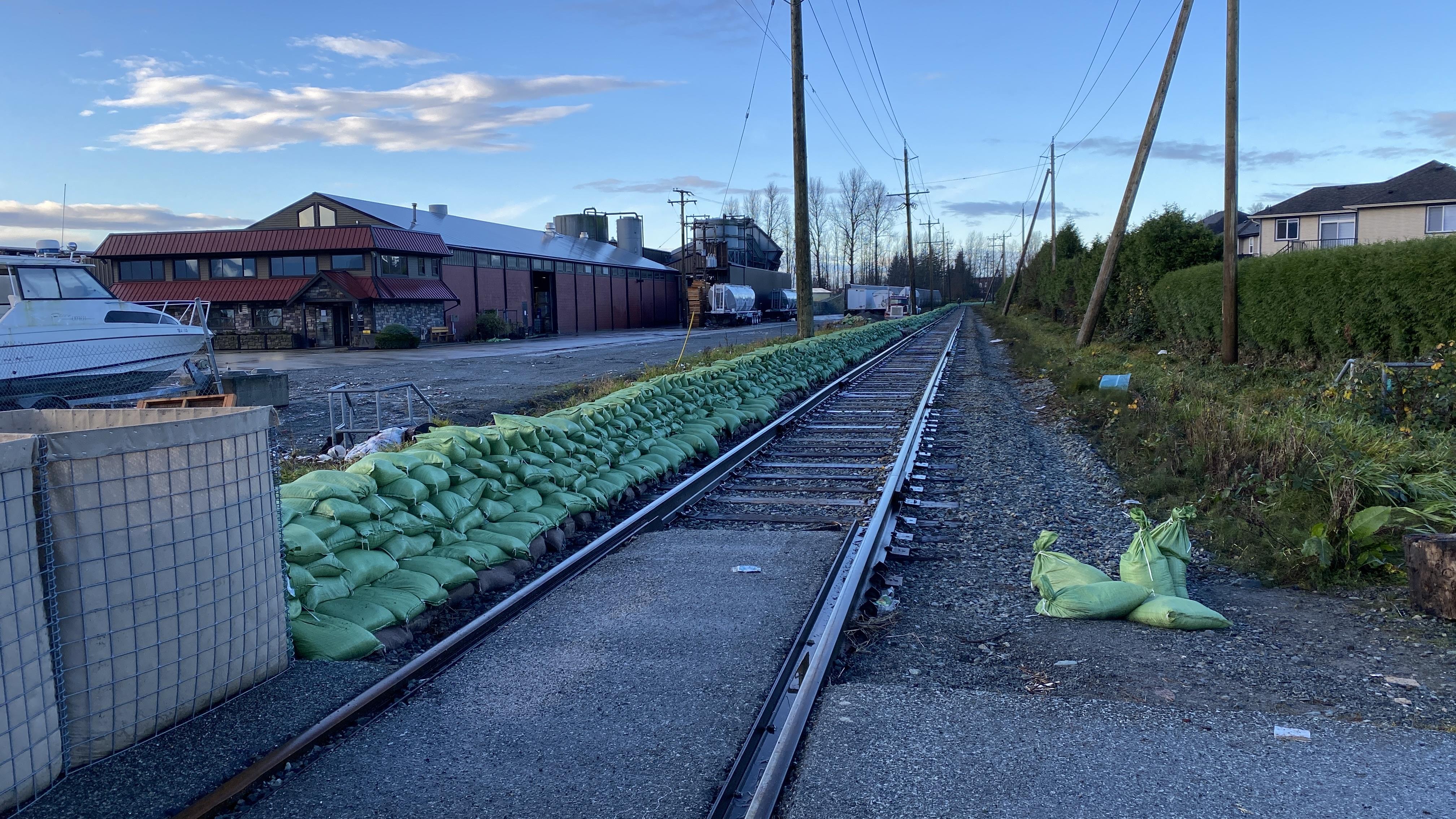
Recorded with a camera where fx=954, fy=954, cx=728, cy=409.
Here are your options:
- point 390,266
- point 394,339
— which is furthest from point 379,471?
point 390,266

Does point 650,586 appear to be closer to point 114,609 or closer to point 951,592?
point 951,592

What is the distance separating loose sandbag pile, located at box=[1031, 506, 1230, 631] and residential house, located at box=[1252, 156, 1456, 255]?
40066mm

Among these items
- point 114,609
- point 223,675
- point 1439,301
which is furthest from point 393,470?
point 1439,301

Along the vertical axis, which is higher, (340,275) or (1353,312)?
(340,275)

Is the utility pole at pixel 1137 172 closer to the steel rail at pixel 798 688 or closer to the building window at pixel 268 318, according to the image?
the steel rail at pixel 798 688

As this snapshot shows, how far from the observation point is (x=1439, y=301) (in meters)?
11.4

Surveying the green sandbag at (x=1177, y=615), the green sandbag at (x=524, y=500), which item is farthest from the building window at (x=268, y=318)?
the green sandbag at (x=1177, y=615)

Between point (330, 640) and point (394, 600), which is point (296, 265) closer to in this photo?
point (394, 600)

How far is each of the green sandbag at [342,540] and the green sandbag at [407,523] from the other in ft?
0.99

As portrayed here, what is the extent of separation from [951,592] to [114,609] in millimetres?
4020

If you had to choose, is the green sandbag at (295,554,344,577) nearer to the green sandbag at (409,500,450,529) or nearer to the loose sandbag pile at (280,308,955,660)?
the loose sandbag pile at (280,308,955,660)

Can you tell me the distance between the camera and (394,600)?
4.77m

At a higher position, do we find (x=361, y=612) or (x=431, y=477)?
(x=431, y=477)

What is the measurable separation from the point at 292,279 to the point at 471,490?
36436 millimetres
